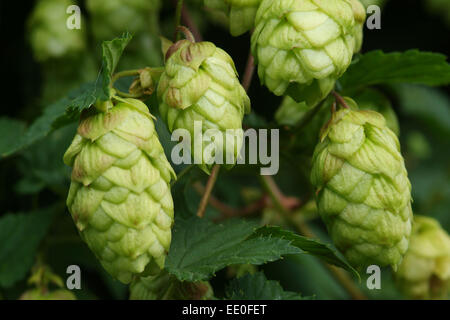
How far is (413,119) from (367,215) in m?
2.05

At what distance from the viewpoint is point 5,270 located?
169cm

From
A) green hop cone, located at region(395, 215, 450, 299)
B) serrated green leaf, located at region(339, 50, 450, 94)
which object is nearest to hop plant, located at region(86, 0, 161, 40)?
serrated green leaf, located at region(339, 50, 450, 94)

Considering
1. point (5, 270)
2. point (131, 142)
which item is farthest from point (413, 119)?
point (131, 142)

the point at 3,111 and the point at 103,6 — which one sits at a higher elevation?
the point at 103,6

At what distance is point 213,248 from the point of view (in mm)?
1271

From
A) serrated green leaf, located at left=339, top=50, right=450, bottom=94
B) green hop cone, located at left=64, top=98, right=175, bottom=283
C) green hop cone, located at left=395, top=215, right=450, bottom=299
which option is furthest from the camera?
green hop cone, located at left=395, top=215, right=450, bottom=299

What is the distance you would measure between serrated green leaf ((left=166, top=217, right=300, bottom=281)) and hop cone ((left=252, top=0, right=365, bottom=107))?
0.96 feet

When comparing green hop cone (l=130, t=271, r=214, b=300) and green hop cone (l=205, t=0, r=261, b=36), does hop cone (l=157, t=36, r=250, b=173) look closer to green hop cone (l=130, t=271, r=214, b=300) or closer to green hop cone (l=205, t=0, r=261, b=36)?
green hop cone (l=205, t=0, r=261, b=36)

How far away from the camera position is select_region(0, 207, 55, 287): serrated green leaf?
1.68 m

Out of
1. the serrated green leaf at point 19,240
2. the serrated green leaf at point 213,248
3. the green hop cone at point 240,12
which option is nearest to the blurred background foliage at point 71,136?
the serrated green leaf at point 19,240

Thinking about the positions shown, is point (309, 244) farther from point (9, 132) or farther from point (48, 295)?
point (9, 132)

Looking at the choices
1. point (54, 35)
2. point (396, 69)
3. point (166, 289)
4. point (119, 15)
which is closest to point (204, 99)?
point (166, 289)

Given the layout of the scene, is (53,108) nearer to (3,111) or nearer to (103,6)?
(103,6)

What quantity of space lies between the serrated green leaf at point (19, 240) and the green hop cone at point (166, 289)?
1.53 feet
